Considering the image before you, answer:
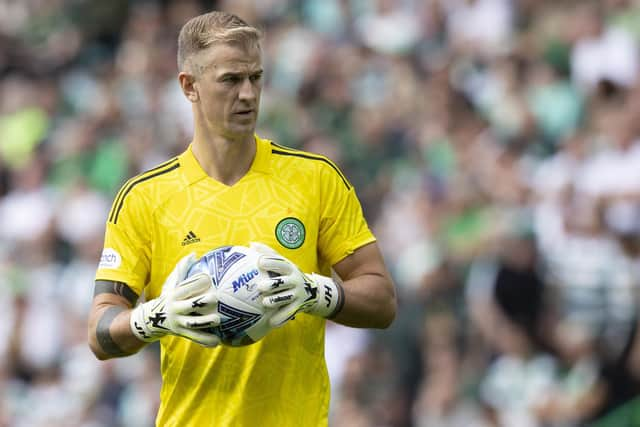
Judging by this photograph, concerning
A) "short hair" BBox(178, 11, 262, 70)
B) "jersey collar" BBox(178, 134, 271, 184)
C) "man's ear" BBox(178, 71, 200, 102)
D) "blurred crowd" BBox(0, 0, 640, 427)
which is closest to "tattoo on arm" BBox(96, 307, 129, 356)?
"jersey collar" BBox(178, 134, 271, 184)

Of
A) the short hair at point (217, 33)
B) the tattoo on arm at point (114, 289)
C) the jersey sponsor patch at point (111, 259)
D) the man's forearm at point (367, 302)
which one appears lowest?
the man's forearm at point (367, 302)

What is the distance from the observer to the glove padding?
3.63 metres

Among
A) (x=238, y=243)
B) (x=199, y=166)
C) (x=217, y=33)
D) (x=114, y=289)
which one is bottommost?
(x=114, y=289)

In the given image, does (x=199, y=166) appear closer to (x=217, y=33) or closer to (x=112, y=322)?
(x=217, y=33)

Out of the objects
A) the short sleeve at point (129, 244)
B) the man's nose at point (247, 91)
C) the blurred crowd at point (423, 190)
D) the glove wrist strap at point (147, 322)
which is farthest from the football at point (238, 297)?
the blurred crowd at point (423, 190)

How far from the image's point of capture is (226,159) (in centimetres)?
420

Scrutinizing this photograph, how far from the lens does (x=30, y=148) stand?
11133mm

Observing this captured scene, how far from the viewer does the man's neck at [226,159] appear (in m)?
4.19

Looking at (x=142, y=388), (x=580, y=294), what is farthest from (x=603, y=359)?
(x=142, y=388)

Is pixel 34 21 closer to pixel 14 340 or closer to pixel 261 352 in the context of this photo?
pixel 14 340

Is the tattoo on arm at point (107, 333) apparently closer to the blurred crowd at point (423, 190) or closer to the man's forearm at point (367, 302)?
the man's forearm at point (367, 302)

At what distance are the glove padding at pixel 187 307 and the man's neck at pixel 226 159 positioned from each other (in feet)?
1.72

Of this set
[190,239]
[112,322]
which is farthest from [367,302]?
Result: [112,322]

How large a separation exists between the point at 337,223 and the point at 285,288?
1.89ft
